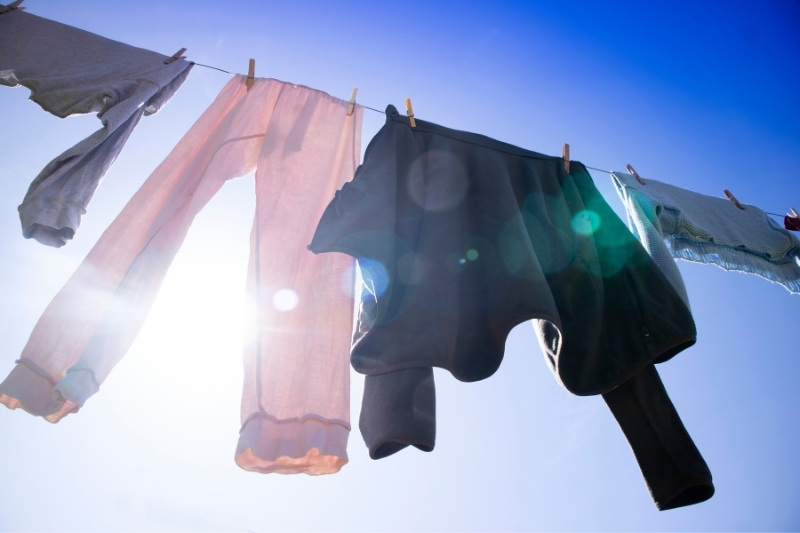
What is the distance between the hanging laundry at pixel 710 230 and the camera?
1884 millimetres

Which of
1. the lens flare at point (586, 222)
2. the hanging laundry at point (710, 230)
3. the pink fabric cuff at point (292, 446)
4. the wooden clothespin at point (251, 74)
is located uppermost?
the wooden clothespin at point (251, 74)

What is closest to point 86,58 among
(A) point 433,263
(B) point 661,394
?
(A) point 433,263

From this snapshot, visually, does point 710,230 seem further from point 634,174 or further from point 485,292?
point 485,292

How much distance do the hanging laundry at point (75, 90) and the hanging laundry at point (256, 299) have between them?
14 cm

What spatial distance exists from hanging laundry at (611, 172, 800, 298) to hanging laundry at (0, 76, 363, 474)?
96 cm

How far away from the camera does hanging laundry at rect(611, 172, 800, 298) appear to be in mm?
1884

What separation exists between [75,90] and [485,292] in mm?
1325

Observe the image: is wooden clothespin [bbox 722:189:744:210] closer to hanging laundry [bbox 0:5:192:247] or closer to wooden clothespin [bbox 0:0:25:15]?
hanging laundry [bbox 0:5:192:247]


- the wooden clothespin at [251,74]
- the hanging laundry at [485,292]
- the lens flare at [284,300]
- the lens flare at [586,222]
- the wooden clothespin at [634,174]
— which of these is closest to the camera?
the hanging laundry at [485,292]

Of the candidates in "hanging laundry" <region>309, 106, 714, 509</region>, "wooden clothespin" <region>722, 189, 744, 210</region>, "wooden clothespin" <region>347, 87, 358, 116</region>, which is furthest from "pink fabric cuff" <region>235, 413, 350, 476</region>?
"wooden clothespin" <region>722, 189, 744, 210</region>

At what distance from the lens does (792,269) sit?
2.09 meters

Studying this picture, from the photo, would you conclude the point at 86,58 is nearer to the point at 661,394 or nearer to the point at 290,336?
the point at 290,336

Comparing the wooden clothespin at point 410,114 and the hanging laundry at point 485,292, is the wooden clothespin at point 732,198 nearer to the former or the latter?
the hanging laundry at point 485,292

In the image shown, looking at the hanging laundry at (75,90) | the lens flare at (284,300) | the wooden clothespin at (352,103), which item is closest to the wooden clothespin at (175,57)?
the hanging laundry at (75,90)
